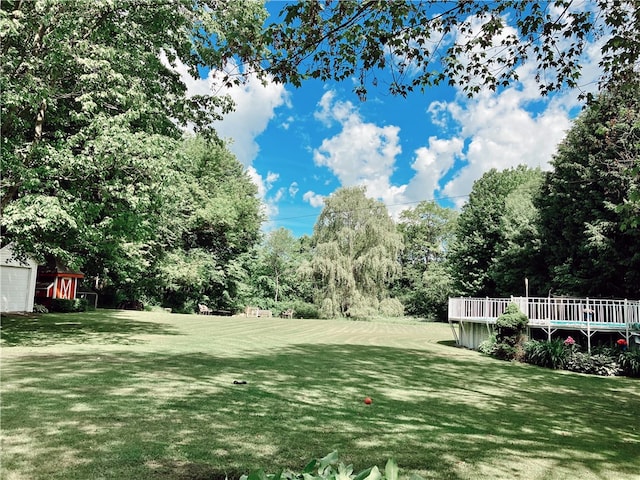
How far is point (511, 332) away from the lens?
43.9ft

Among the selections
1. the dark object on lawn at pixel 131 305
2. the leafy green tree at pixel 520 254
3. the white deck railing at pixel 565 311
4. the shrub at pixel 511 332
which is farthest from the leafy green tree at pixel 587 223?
the dark object on lawn at pixel 131 305

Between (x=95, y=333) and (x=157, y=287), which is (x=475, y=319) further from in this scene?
(x=157, y=287)

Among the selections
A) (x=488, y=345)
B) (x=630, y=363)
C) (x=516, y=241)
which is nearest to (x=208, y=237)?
(x=516, y=241)

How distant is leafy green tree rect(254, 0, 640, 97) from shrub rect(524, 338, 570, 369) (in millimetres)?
8364

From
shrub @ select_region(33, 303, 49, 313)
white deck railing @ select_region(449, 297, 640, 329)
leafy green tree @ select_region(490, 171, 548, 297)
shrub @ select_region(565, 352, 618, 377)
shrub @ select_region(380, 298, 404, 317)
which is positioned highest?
leafy green tree @ select_region(490, 171, 548, 297)

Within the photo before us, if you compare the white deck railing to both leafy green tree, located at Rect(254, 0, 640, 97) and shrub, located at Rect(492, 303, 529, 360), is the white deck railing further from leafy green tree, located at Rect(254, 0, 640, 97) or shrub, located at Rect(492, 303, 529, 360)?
leafy green tree, located at Rect(254, 0, 640, 97)

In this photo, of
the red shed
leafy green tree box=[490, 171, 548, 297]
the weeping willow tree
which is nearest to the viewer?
leafy green tree box=[490, 171, 548, 297]

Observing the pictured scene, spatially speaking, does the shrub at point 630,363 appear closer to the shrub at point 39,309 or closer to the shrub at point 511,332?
the shrub at point 511,332

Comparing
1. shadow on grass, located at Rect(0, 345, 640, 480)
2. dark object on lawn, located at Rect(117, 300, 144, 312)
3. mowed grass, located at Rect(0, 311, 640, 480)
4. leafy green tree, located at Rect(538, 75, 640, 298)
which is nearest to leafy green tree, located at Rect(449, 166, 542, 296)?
leafy green tree, located at Rect(538, 75, 640, 298)

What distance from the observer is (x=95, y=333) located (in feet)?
46.0

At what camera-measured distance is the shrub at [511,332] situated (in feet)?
42.8

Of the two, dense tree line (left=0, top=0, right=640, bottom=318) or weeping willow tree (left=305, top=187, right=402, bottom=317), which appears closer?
dense tree line (left=0, top=0, right=640, bottom=318)

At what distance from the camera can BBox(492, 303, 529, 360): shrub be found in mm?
13055

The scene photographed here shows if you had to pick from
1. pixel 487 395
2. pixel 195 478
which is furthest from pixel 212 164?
pixel 195 478
